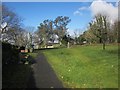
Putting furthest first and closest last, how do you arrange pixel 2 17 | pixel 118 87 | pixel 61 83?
pixel 2 17 → pixel 61 83 → pixel 118 87

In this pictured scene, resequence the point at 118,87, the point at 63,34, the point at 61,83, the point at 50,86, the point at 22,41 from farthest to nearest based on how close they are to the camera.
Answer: the point at 63,34 < the point at 22,41 < the point at 61,83 < the point at 50,86 < the point at 118,87

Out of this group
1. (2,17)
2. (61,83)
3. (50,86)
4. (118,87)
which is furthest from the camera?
(2,17)

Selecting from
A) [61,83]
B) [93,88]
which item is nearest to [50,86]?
[61,83]

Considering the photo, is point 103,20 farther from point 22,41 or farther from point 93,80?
point 93,80

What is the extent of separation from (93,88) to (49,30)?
384 feet

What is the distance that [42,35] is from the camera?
12669 centimetres

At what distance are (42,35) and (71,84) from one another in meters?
115

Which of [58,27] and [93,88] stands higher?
[58,27]

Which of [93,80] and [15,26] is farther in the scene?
[15,26]

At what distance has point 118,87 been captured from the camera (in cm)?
1111

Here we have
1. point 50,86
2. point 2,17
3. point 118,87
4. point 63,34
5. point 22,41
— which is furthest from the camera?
point 63,34

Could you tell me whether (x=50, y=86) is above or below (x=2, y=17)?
below

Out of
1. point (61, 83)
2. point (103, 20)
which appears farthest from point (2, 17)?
point (61, 83)

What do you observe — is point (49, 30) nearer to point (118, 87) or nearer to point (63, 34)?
point (63, 34)
